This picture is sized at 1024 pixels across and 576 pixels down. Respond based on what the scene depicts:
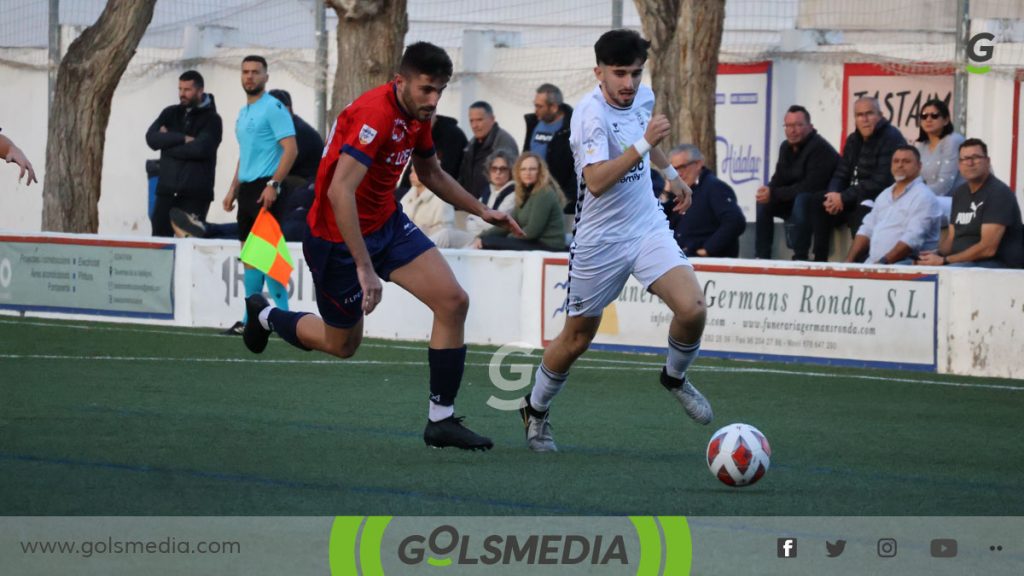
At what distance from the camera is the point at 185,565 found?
529 centimetres

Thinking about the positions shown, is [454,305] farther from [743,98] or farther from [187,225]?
[743,98]

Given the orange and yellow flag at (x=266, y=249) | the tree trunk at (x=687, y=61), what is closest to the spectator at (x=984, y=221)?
the tree trunk at (x=687, y=61)

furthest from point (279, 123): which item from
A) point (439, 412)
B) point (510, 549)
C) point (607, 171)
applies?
point (510, 549)

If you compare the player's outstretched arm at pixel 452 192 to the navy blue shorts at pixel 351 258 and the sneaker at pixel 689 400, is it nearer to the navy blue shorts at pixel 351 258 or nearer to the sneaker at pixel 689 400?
the navy blue shorts at pixel 351 258

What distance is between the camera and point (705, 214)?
14.3 metres

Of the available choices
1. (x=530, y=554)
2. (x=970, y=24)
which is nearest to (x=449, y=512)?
(x=530, y=554)

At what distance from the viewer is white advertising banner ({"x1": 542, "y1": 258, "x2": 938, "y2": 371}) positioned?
41.1ft

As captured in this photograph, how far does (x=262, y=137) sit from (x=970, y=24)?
281 inches

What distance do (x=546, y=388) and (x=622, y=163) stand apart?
118 centimetres

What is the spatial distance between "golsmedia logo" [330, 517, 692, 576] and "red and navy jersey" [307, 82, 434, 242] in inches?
82.2

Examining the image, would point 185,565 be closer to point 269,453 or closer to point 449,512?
point 449,512

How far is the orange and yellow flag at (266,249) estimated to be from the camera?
13.3 m

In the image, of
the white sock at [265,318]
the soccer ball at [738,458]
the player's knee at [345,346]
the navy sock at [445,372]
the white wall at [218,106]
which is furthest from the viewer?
the white wall at [218,106]

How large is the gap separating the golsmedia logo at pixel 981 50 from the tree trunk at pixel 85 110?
28.7 ft
